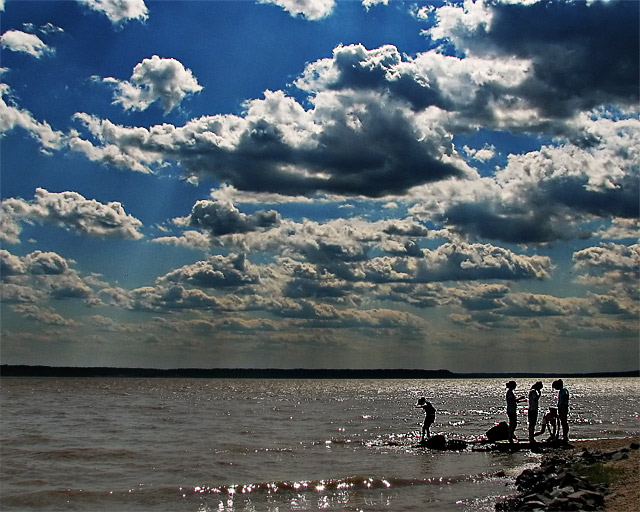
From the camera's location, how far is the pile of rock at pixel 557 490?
14358mm

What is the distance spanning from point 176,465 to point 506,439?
1389 cm

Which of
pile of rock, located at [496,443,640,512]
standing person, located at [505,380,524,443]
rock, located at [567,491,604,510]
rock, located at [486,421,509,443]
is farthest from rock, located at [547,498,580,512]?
rock, located at [486,421,509,443]

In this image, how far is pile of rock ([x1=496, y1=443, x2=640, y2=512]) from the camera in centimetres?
1436

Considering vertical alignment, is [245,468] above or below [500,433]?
below

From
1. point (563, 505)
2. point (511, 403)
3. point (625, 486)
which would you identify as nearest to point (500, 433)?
point (511, 403)

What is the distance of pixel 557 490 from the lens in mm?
15367

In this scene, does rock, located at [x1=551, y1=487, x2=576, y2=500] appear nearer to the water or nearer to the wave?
the water

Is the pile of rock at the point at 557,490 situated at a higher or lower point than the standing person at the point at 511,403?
lower

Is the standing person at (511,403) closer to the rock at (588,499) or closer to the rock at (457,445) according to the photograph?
the rock at (457,445)

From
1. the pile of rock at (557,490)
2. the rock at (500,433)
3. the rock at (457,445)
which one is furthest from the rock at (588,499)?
the rock at (500,433)

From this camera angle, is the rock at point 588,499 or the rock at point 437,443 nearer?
the rock at point 588,499

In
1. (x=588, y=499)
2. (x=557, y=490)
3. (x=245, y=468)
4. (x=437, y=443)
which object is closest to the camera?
(x=588, y=499)

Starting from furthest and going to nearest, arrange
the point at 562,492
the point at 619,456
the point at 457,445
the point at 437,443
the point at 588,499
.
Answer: the point at 437,443 < the point at 457,445 < the point at 619,456 < the point at 562,492 < the point at 588,499

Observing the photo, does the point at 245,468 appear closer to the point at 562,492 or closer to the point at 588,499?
the point at 562,492
